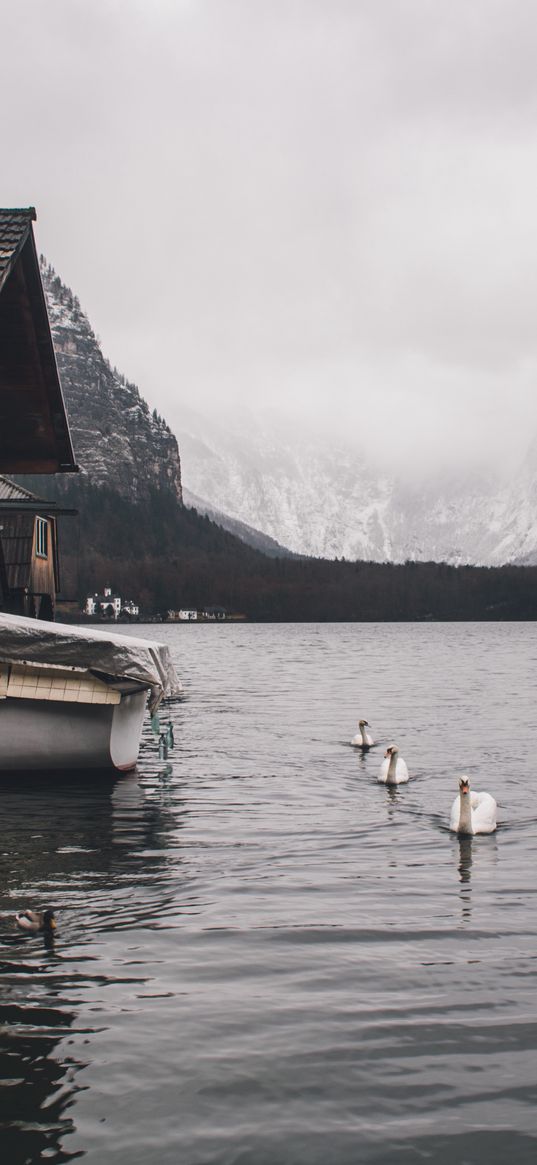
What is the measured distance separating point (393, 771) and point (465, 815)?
6.59 metres

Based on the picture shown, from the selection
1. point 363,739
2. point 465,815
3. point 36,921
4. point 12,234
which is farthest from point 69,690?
point 363,739

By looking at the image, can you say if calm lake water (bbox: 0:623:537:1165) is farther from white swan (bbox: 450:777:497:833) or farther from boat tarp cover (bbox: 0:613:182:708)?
boat tarp cover (bbox: 0:613:182:708)

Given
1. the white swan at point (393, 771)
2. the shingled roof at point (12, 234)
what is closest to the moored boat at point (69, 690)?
the white swan at point (393, 771)

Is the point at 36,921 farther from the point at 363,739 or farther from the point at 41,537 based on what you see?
the point at 41,537

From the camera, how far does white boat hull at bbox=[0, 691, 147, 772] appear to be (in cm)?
1983

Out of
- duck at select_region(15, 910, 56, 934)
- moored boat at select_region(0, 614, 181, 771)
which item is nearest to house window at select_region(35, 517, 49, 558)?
moored boat at select_region(0, 614, 181, 771)

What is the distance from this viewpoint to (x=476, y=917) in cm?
1216

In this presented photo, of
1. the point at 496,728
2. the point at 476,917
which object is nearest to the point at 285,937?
the point at 476,917

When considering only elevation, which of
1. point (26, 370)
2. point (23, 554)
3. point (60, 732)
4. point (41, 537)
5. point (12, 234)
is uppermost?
point (41, 537)

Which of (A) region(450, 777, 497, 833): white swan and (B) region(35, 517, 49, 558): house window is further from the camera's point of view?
(B) region(35, 517, 49, 558): house window

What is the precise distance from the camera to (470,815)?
18.0 meters

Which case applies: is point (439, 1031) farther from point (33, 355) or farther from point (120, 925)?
point (33, 355)

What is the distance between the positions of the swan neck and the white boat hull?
6.62 m

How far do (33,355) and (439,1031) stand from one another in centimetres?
1152
